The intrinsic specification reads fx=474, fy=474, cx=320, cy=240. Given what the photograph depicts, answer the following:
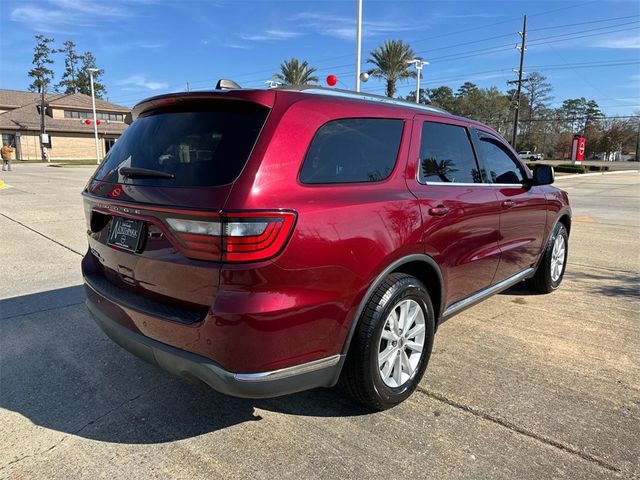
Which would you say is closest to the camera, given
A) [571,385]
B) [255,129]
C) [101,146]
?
[255,129]

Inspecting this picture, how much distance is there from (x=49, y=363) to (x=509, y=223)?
12.4ft

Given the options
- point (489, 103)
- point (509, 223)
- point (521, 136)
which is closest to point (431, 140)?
point (509, 223)

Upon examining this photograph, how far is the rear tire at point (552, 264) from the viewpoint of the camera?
16.6 feet

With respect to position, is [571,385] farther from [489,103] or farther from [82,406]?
[489,103]

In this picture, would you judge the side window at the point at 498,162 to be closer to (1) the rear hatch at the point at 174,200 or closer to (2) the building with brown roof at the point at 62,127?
(1) the rear hatch at the point at 174,200

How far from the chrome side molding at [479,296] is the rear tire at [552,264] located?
43cm

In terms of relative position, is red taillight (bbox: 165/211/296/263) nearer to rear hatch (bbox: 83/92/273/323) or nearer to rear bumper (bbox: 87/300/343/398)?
rear hatch (bbox: 83/92/273/323)

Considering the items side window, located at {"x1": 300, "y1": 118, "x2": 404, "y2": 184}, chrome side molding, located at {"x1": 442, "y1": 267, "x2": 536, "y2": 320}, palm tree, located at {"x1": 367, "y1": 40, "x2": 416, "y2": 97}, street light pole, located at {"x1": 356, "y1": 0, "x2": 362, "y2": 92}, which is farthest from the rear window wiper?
palm tree, located at {"x1": 367, "y1": 40, "x2": 416, "y2": 97}

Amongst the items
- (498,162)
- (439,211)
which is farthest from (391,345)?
(498,162)

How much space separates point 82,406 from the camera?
9.48 feet

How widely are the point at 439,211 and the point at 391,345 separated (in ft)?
3.00

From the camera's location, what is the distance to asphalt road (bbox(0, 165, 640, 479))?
238 centimetres

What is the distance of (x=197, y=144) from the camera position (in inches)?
96.4

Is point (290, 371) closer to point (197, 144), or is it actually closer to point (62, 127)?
point (197, 144)
